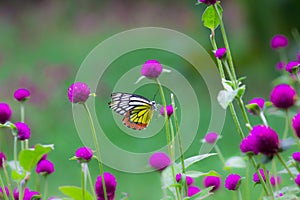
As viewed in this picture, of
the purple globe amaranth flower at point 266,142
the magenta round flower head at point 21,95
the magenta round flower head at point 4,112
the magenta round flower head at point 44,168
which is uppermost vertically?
the magenta round flower head at point 21,95

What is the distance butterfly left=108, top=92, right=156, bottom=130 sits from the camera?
0.76 metres

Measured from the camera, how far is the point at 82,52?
557 cm

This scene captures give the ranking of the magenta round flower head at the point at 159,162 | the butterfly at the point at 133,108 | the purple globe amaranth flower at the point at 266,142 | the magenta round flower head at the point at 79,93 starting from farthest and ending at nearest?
the magenta round flower head at the point at 159,162, the butterfly at the point at 133,108, the magenta round flower head at the point at 79,93, the purple globe amaranth flower at the point at 266,142

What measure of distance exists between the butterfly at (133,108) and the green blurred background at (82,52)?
776 mm

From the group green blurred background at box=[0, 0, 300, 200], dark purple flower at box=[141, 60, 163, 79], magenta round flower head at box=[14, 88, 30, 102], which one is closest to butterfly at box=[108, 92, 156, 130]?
dark purple flower at box=[141, 60, 163, 79]

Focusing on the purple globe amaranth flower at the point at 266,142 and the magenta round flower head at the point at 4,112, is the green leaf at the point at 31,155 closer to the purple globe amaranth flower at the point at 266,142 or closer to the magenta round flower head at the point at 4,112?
the magenta round flower head at the point at 4,112

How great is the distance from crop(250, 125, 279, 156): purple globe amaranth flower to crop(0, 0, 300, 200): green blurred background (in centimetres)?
100

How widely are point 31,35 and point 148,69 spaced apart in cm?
610

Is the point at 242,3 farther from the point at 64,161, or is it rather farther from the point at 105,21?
the point at 105,21

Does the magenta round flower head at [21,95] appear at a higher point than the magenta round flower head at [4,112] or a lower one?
higher

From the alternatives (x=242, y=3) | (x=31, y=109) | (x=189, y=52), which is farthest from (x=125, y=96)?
(x=242, y=3)

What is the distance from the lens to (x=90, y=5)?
764 centimetres

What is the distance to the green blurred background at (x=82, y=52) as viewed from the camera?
107 inches

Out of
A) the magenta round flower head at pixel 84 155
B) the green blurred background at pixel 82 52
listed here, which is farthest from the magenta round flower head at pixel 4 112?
the green blurred background at pixel 82 52
